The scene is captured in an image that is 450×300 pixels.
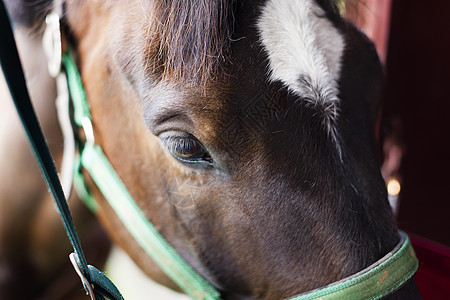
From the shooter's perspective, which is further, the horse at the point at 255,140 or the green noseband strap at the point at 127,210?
the green noseband strap at the point at 127,210

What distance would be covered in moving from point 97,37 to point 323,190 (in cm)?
45

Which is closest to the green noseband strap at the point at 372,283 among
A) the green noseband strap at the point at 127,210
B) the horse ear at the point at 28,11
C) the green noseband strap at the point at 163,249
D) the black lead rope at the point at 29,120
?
the green noseband strap at the point at 163,249

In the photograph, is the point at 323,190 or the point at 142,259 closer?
the point at 323,190

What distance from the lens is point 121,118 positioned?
2.23 feet

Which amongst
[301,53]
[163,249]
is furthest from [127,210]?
[301,53]

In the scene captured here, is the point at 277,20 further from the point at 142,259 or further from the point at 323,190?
the point at 142,259

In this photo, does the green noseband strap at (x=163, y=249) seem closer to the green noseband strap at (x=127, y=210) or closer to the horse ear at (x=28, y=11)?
the green noseband strap at (x=127, y=210)

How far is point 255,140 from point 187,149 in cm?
10

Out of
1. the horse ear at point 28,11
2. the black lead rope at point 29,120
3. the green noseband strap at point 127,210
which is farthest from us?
the horse ear at point 28,11

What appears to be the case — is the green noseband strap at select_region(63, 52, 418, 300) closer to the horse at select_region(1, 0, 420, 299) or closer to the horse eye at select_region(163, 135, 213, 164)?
the horse at select_region(1, 0, 420, 299)

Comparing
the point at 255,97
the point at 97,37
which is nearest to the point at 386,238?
the point at 255,97

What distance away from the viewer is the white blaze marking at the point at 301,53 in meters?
0.57

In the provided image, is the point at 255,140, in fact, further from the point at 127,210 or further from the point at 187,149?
the point at 127,210

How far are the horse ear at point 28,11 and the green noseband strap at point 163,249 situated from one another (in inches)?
4.4
